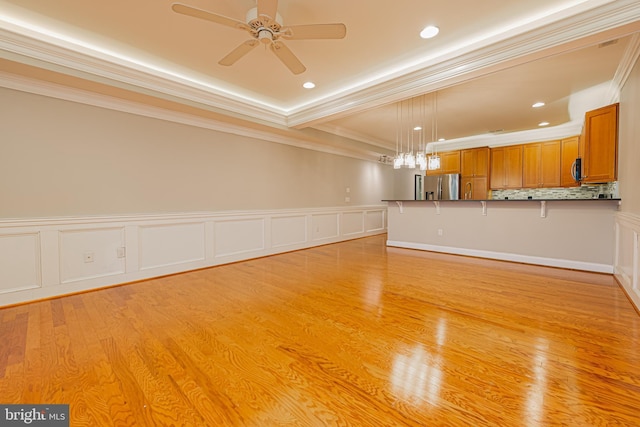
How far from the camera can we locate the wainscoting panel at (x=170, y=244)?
385cm

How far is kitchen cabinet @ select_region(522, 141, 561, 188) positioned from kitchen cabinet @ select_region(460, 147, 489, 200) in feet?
2.61

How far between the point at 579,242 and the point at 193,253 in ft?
18.9

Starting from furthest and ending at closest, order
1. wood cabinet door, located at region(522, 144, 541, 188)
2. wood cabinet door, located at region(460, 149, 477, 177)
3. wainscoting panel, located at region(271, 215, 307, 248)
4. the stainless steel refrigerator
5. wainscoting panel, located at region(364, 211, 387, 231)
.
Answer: wainscoting panel, located at region(364, 211, 387, 231), the stainless steel refrigerator, wood cabinet door, located at region(460, 149, 477, 177), wood cabinet door, located at region(522, 144, 541, 188), wainscoting panel, located at region(271, 215, 307, 248)

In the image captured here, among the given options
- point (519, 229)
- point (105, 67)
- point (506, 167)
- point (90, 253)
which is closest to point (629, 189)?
point (519, 229)

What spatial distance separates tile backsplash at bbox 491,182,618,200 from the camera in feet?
18.8

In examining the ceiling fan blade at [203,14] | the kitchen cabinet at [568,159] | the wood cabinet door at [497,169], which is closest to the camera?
the ceiling fan blade at [203,14]

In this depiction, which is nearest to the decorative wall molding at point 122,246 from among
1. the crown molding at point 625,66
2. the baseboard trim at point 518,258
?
the baseboard trim at point 518,258

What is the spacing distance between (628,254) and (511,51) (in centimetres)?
252

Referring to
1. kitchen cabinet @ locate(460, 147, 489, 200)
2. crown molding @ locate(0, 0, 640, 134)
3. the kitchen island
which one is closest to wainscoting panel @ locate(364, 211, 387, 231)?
the kitchen island

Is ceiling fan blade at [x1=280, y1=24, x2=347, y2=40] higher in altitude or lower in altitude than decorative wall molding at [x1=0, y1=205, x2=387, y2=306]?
higher

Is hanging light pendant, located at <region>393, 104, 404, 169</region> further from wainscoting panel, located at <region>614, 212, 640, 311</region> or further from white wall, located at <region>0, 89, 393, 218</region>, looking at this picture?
wainscoting panel, located at <region>614, 212, 640, 311</region>

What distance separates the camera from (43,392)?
5.09 feet

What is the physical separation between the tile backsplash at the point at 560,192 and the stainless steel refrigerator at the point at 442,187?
933 mm

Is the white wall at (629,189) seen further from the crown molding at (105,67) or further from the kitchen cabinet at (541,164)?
the crown molding at (105,67)
